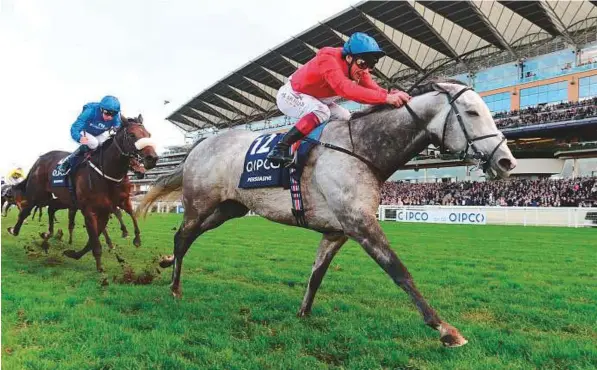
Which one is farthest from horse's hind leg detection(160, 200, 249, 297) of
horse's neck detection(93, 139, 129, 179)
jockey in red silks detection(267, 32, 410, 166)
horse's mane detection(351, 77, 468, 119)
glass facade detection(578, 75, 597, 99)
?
glass facade detection(578, 75, 597, 99)

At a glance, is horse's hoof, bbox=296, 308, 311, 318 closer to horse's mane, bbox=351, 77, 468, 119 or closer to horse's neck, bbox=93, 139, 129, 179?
horse's mane, bbox=351, 77, 468, 119

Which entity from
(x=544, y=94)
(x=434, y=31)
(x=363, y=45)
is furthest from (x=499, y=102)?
(x=363, y=45)

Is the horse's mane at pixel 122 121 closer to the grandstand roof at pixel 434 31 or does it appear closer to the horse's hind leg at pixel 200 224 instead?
the horse's hind leg at pixel 200 224

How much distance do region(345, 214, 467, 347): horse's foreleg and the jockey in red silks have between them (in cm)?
90

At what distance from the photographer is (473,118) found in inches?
135

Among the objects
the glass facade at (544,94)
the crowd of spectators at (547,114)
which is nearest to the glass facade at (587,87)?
the glass facade at (544,94)

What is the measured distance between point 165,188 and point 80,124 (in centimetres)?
220

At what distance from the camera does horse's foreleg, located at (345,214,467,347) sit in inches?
122

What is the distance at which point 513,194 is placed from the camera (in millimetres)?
27688

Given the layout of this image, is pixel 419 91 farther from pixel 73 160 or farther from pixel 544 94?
pixel 544 94

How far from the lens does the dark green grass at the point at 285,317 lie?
3.04 meters

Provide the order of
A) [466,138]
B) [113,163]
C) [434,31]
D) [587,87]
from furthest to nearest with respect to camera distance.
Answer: [434,31] < [587,87] < [113,163] < [466,138]

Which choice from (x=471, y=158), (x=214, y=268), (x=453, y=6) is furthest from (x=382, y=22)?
(x=471, y=158)

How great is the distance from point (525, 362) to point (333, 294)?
2.44 m
